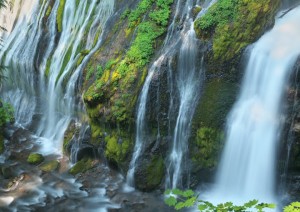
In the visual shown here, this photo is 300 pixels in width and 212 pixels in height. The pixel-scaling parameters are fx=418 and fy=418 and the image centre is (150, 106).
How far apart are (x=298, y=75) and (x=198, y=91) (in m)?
2.32

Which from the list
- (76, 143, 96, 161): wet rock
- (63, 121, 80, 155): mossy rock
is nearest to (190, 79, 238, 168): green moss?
(76, 143, 96, 161): wet rock

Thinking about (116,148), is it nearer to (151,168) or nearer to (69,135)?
(151,168)

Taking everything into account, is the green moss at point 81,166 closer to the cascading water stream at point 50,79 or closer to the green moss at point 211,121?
the cascading water stream at point 50,79

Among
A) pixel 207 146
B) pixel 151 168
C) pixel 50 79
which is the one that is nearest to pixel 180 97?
pixel 207 146

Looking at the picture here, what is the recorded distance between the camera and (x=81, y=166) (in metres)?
10.9

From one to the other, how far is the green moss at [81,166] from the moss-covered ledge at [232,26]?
13.4ft

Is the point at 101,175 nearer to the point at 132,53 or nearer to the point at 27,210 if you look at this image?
the point at 27,210

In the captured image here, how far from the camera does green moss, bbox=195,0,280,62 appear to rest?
9.18 metres

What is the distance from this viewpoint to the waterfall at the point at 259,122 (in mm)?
8156

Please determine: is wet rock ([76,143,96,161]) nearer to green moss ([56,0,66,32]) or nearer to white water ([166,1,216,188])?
white water ([166,1,216,188])

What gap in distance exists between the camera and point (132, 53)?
10547 mm

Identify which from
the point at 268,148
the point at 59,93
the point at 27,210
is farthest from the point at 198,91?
the point at 59,93

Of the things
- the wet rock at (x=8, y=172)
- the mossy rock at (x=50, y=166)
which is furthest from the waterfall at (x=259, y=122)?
the wet rock at (x=8, y=172)

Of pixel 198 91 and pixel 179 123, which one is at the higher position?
pixel 198 91
